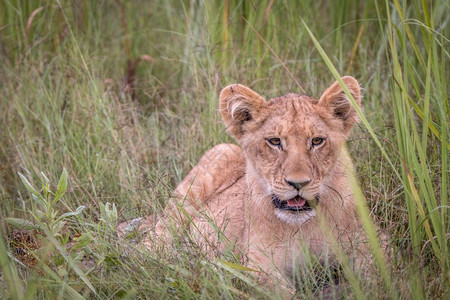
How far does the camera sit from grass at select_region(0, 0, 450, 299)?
2.71 meters

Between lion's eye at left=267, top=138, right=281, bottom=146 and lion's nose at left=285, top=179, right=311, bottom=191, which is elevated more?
lion's eye at left=267, top=138, right=281, bottom=146

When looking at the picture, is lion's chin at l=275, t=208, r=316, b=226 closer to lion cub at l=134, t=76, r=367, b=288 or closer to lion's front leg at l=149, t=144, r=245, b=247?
lion cub at l=134, t=76, r=367, b=288

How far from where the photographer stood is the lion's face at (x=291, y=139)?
300cm

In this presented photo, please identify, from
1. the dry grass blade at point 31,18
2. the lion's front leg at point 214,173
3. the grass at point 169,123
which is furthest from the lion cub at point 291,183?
the dry grass blade at point 31,18

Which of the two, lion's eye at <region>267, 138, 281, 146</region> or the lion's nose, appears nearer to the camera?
the lion's nose

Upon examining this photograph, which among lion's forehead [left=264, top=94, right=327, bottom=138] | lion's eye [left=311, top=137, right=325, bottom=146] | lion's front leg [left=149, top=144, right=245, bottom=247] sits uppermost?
lion's forehead [left=264, top=94, right=327, bottom=138]

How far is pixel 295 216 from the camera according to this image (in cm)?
307

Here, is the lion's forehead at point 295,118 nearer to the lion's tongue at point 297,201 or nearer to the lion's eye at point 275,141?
the lion's eye at point 275,141

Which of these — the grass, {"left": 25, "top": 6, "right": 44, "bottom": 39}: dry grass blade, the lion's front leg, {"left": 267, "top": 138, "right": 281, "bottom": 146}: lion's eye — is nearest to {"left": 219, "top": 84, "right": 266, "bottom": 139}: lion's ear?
{"left": 267, "top": 138, "right": 281, "bottom": 146}: lion's eye

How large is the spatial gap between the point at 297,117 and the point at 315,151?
7.7 inches

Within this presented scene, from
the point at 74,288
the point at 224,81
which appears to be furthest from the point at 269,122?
the point at 224,81

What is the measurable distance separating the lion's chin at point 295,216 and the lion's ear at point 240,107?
510mm

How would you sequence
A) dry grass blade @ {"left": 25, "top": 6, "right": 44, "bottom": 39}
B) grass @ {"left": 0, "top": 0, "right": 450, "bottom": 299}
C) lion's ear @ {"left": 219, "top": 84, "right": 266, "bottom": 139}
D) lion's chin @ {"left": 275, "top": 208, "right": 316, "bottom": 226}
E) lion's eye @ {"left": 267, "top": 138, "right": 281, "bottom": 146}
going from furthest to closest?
dry grass blade @ {"left": 25, "top": 6, "right": 44, "bottom": 39} → lion's ear @ {"left": 219, "top": 84, "right": 266, "bottom": 139} → lion's eye @ {"left": 267, "top": 138, "right": 281, "bottom": 146} → lion's chin @ {"left": 275, "top": 208, "right": 316, "bottom": 226} → grass @ {"left": 0, "top": 0, "right": 450, "bottom": 299}

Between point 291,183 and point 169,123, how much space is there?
1.93m
